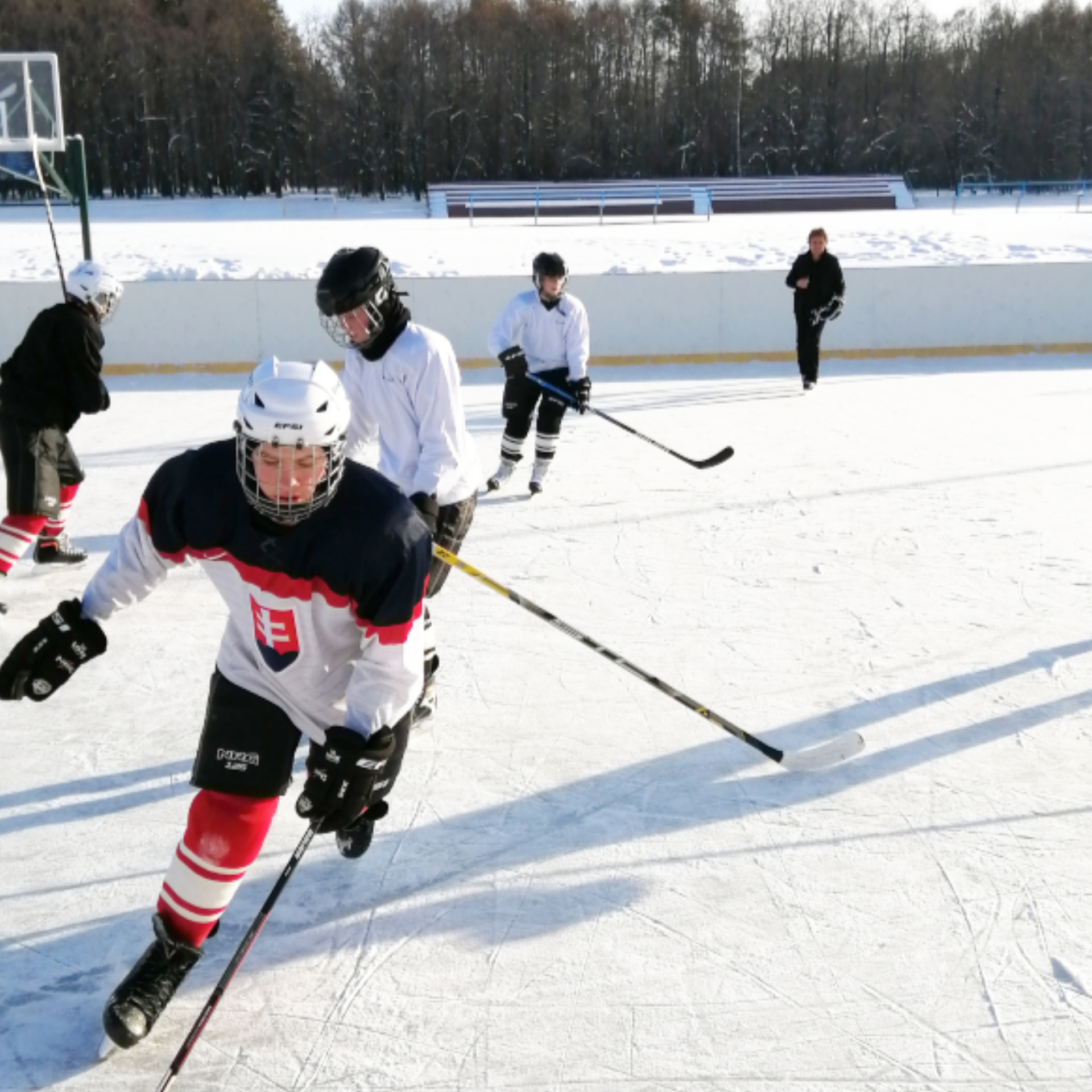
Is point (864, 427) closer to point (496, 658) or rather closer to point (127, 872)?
point (496, 658)

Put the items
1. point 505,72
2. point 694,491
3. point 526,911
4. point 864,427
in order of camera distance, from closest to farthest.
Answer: point 526,911 → point 694,491 → point 864,427 → point 505,72

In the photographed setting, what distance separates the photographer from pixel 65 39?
26.8 m

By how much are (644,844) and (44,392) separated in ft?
8.54

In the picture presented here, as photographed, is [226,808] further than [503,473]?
No

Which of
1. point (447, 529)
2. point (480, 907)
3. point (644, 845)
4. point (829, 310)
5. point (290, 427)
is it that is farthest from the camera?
point (829, 310)

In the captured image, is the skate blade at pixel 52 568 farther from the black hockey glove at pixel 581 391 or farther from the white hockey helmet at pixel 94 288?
the black hockey glove at pixel 581 391

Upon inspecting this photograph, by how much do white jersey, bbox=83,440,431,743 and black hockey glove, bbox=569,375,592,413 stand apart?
3.72 m

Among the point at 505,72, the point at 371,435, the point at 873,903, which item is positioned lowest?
the point at 873,903

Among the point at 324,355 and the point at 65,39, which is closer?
the point at 324,355

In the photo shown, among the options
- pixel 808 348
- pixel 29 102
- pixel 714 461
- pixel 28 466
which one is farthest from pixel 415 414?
pixel 29 102

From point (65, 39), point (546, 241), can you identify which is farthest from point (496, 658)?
point (65, 39)

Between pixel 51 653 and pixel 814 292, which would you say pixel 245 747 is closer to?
pixel 51 653

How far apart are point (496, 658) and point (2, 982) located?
1.79 meters

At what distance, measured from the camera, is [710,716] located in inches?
104
